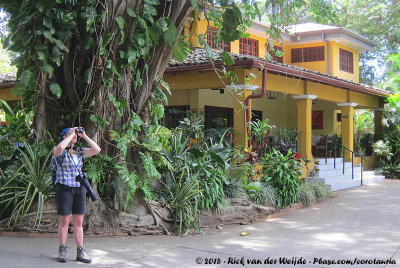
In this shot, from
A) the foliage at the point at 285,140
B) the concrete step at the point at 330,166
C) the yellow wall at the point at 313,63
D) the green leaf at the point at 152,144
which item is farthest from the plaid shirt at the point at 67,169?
the yellow wall at the point at 313,63

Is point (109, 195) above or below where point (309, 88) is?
below

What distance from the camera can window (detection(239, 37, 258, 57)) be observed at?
661 inches

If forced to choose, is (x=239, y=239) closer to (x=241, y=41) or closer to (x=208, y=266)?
(x=208, y=266)

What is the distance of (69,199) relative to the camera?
514 cm

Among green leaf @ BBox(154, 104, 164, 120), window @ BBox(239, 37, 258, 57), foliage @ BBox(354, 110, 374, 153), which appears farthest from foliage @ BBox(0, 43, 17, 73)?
green leaf @ BBox(154, 104, 164, 120)

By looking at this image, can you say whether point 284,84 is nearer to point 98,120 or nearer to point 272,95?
point 272,95

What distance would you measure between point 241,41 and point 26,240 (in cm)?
1243

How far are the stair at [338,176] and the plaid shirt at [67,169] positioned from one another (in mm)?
8866

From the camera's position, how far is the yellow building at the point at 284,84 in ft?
36.5

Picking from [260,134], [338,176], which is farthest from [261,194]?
[338,176]

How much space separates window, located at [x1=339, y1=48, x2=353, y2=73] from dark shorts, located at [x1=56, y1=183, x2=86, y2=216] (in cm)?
1616

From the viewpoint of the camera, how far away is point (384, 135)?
19.0 metres

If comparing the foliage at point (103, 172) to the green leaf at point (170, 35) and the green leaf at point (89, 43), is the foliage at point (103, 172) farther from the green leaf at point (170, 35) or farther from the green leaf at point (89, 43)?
the green leaf at point (170, 35)

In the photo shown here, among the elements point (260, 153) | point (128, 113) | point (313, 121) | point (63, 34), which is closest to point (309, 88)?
point (260, 153)
